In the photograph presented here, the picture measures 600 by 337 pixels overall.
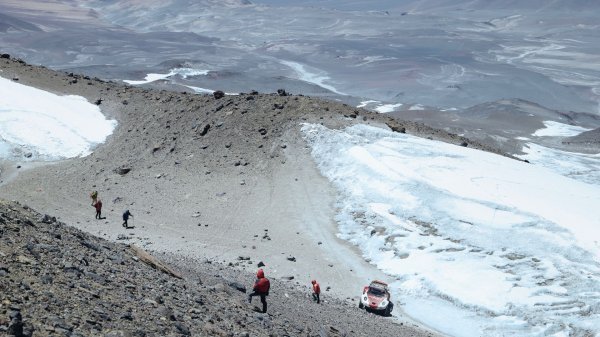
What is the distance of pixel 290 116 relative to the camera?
34.3 m

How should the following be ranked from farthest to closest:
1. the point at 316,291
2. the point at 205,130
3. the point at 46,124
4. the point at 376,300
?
the point at 46,124
the point at 205,130
the point at 376,300
the point at 316,291

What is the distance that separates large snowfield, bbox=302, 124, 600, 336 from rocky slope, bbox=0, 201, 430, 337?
5053mm

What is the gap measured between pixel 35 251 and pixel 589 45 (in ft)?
498

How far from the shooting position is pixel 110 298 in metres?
11.4

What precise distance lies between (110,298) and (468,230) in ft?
54.4

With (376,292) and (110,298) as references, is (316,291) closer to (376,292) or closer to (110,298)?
(376,292)

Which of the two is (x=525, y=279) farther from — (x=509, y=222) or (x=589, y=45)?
(x=589, y=45)

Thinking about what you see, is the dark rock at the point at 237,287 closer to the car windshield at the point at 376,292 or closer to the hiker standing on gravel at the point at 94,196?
the car windshield at the point at 376,292

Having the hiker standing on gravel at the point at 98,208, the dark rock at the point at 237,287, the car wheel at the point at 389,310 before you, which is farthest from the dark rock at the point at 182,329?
the hiker standing on gravel at the point at 98,208

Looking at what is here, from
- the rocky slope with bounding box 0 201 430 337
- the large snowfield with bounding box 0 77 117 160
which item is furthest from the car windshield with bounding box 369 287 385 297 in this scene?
the large snowfield with bounding box 0 77 117 160

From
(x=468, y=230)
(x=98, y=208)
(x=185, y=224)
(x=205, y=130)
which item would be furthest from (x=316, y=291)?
(x=205, y=130)

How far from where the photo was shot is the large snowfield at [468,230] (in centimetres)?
2100

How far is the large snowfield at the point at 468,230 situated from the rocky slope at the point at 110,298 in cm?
505

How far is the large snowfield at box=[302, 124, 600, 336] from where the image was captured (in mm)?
21000
